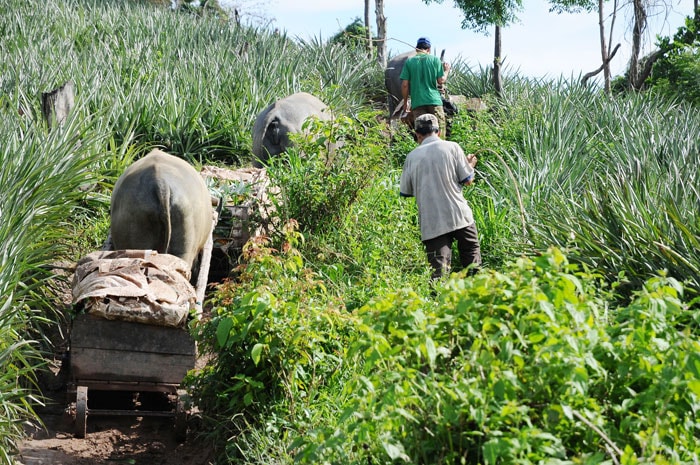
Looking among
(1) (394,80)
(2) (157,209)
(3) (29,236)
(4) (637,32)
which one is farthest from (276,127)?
(4) (637,32)

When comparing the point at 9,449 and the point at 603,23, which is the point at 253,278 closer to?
the point at 9,449

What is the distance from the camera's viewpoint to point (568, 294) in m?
3.77

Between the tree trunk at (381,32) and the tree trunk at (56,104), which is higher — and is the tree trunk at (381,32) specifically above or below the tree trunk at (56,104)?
above

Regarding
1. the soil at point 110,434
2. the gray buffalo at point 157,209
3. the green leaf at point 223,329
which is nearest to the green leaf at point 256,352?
the green leaf at point 223,329

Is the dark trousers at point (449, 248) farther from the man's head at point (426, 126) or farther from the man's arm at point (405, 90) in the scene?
the man's arm at point (405, 90)

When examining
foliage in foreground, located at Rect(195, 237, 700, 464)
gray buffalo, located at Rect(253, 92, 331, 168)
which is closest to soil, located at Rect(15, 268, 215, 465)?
foliage in foreground, located at Rect(195, 237, 700, 464)

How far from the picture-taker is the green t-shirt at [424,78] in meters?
12.2

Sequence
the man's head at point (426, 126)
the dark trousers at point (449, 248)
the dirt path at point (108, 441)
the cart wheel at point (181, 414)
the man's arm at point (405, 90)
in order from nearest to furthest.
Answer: the dirt path at point (108, 441) → the cart wheel at point (181, 414) → the dark trousers at point (449, 248) → the man's head at point (426, 126) → the man's arm at point (405, 90)

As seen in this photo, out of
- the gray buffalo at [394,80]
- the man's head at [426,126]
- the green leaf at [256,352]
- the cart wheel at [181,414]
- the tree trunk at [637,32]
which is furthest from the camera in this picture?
the tree trunk at [637,32]

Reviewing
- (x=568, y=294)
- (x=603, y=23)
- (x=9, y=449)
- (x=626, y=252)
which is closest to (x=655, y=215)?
(x=626, y=252)

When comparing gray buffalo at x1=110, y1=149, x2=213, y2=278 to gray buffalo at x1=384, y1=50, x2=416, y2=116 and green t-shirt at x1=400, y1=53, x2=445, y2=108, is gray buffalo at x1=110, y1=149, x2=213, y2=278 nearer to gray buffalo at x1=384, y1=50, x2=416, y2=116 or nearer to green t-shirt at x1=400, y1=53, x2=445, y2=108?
green t-shirt at x1=400, y1=53, x2=445, y2=108

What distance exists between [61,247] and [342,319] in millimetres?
3276

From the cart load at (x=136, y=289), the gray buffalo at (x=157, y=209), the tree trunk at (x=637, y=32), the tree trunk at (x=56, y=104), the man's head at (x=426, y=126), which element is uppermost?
the tree trunk at (x=637, y=32)

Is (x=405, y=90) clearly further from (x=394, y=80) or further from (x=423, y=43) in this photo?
(x=394, y=80)
